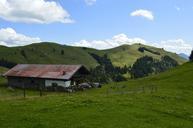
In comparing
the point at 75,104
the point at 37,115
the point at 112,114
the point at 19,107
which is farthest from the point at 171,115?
the point at 19,107

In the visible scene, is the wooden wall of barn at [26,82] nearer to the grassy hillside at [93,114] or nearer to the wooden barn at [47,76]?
the wooden barn at [47,76]

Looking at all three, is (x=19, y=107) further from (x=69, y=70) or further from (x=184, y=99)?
(x=69, y=70)

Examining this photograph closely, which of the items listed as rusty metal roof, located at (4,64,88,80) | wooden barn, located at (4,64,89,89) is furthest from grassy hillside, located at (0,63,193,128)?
rusty metal roof, located at (4,64,88,80)

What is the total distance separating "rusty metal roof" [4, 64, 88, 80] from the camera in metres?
86.3

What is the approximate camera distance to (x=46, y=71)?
92250 mm

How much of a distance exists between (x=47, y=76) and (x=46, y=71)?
3711 mm

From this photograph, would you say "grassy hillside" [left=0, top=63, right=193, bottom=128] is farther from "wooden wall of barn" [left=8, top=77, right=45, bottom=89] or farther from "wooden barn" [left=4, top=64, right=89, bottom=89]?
"wooden wall of barn" [left=8, top=77, right=45, bottom=89]

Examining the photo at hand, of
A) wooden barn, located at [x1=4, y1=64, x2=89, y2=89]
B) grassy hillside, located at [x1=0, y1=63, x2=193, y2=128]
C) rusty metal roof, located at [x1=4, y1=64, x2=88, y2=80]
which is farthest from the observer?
rusty metal roof, located at [x1=4, y1=64, x2=88, y2=80]

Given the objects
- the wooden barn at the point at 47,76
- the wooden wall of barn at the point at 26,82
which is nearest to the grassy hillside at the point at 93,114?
the wooden barn at the point at 47,76

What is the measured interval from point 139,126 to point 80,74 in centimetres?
6072

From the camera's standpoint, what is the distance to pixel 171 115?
37.8 metres

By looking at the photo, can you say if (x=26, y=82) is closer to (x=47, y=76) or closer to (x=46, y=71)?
(x=46, y=71)

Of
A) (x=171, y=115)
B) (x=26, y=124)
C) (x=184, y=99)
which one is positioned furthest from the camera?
(x=184, y=99)

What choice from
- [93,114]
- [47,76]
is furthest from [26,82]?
[93,114]
